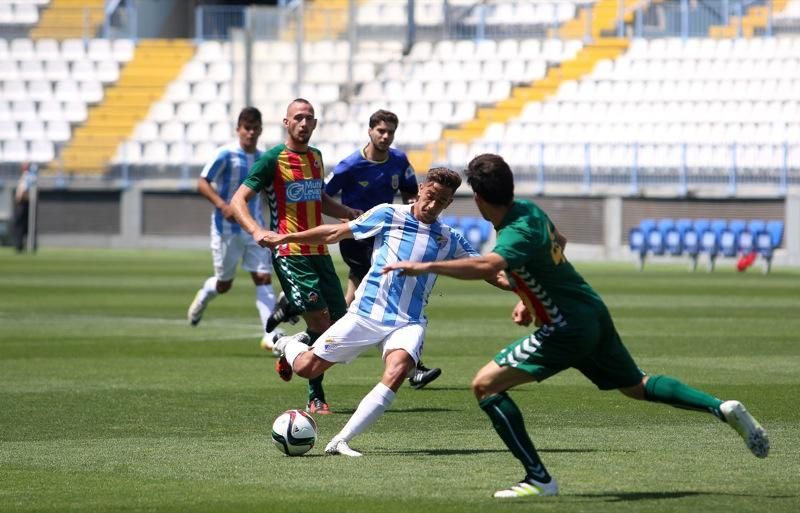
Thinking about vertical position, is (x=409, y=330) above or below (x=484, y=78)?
below

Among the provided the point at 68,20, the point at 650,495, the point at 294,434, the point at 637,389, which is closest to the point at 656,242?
the point at 68,20

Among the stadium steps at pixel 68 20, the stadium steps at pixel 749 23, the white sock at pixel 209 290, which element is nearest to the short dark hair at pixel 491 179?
the white sock at pixel 209 290

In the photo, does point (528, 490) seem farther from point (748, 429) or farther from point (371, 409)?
point (371, 409)

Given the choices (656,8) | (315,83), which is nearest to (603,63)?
(656,8)

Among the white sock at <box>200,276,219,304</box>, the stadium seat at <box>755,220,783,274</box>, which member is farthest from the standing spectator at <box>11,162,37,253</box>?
the white sock at <box>200,276,219,304</box>

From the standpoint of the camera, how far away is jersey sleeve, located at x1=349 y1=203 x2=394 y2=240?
9.48 meters

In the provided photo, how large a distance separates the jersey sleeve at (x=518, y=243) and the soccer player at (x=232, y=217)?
7299 mm

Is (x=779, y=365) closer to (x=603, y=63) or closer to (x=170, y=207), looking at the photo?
(x=603, y=63)

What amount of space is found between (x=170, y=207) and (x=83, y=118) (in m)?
5.35

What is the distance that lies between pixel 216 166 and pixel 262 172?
4522 mm

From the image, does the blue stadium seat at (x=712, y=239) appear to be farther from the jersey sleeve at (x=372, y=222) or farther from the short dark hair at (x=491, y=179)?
the short dark hair at (x=491, y=179)

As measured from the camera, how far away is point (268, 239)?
32.2 ft

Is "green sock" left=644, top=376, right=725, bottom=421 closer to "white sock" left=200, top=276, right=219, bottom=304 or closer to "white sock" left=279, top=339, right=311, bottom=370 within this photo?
"white sock" left=279, top=339, right=311, bottom=370

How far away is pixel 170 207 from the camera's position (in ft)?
140
